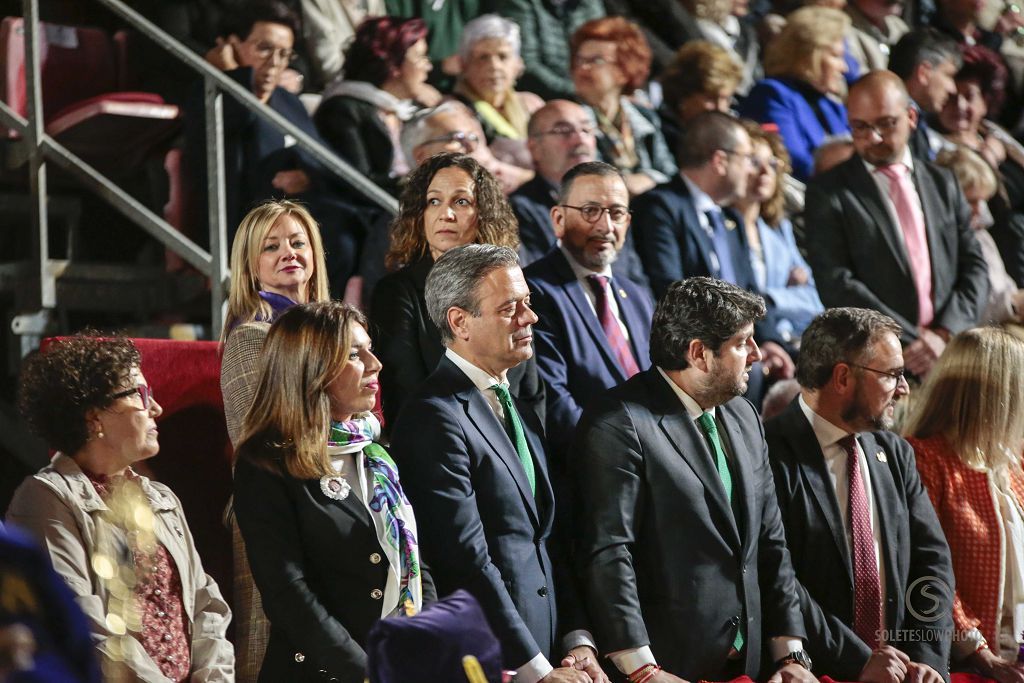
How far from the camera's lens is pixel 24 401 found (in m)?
3.01

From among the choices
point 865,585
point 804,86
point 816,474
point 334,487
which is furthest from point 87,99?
point 804,86

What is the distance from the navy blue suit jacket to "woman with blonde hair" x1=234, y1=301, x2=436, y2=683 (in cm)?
79

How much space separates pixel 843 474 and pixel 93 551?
1920 millimetres

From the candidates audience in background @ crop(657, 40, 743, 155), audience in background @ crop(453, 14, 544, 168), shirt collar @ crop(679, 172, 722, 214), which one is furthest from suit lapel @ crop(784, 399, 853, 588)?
audience in background @ crop(657, 40, 743, 155)

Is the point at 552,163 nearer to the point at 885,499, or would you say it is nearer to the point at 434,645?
the point at 885,499

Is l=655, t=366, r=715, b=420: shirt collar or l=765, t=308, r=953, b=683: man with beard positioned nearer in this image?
l=655, t=366, r=715, b=420: shirt collar

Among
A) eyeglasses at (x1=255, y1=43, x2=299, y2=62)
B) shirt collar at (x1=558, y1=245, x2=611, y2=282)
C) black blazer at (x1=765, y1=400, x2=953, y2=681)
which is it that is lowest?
black blazer at (x1=765, y1=400, x2=953, y2=681)

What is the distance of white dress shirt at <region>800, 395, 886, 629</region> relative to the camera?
11.9 ft

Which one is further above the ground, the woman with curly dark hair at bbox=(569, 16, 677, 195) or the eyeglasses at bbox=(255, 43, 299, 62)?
the eyeglasses at bbox=(255, 43, 299, 62)

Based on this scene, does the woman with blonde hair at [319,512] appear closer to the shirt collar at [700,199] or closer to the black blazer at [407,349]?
the black blazer at [407,349]

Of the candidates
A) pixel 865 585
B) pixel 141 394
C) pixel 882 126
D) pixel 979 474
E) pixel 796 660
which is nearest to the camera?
pixel 141 394

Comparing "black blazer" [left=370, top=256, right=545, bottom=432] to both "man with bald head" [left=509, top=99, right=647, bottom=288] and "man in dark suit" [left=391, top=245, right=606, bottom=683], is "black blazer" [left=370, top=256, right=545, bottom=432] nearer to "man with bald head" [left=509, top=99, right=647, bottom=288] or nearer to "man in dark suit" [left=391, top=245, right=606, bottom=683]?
"man in dark suit" [left=391, top=245, right=606, bottom=683]

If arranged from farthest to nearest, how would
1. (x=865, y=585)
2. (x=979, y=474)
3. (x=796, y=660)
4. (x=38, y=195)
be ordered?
(x=38, y=195) < (x=979, y=474) < (x=865, y=585) < (x=796, y=660)

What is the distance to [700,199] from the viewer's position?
5.05 m
